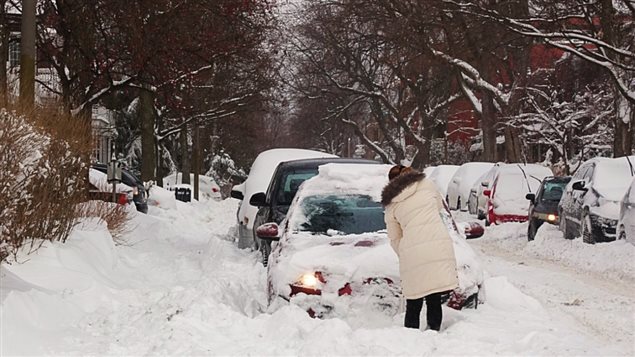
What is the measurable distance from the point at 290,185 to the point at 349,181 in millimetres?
3476

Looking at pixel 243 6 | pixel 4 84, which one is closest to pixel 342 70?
pixel 243 6

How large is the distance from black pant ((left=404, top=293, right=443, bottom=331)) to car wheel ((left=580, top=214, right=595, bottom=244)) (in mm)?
8215

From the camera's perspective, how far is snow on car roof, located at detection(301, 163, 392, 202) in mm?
8805

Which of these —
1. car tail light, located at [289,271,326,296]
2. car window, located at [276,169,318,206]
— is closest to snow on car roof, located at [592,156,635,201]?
car window, located at [276,169,318,206]

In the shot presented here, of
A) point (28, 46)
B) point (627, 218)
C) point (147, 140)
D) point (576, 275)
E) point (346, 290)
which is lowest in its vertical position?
point (576, 275)

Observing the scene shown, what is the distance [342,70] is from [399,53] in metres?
9.02

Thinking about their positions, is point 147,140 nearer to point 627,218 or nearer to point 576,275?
point 627,218

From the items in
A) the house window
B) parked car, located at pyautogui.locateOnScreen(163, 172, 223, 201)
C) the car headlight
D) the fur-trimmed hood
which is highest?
the house window

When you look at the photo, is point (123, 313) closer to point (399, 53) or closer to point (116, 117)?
point (399, 53)

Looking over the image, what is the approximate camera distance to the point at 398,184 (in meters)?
6.76

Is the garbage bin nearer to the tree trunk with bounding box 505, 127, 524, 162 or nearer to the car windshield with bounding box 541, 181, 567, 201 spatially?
the tree trunk with bounding box 505, 127, 524, 162

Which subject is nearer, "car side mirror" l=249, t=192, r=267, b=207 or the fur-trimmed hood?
the fur-trimmed hood

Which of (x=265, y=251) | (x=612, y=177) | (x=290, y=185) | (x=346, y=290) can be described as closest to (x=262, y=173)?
(x=290, y=185)

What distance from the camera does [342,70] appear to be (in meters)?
45.1
